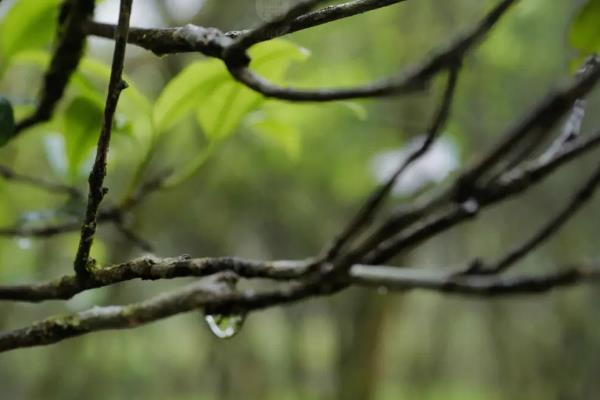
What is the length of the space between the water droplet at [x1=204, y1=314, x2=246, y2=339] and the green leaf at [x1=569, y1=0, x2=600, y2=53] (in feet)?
0.58

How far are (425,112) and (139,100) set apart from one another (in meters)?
0.77

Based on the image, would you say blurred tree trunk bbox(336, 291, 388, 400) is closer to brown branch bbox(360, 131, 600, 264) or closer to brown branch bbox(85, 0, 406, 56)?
brown branch bbox(360, 131, 600, 264)

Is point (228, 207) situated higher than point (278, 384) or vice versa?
point (228, 207)

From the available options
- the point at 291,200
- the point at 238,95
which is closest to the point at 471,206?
the point at 238,95

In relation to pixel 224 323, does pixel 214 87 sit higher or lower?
higher

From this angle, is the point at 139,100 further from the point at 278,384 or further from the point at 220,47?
the point at 278,384

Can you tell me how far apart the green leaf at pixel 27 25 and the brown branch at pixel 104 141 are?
0.18 m

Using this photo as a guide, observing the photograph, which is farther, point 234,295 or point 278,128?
point 278,128

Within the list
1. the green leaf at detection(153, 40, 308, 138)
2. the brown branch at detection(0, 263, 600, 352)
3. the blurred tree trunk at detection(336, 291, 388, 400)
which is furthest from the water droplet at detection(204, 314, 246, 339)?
the blurred tree trunk at detection(336, 291, 388, 400)

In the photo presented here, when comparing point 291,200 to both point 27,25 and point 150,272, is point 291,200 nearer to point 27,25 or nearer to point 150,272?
point 27,25

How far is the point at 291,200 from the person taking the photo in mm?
1450

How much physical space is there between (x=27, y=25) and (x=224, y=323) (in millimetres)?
176

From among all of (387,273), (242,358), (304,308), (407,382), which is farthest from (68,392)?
(387,273)

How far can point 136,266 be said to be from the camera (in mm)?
164
